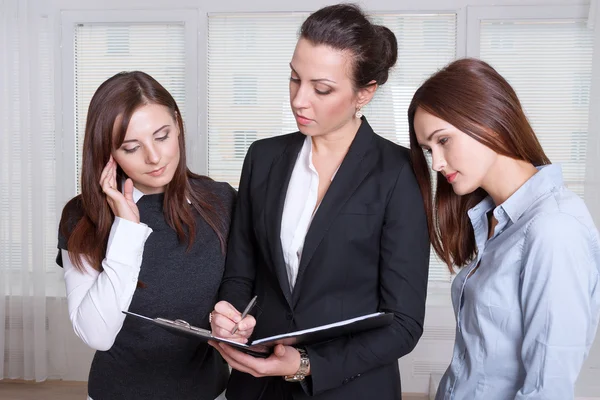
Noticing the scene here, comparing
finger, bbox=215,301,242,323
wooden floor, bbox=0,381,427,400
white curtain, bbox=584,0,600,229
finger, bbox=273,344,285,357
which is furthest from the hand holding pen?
white curtain, bbox=584,0,600,229

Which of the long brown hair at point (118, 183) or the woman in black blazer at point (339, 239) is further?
the long brown hair at point (118, 183)

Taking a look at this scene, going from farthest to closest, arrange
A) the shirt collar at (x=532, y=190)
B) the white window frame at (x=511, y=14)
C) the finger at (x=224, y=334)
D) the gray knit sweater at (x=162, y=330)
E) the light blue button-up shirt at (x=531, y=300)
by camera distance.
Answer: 1. the white window frame at (x=511, y=14)
2. the gray knit sweater at (x=162, y=330)
3. the finger at (x=224, y=334)
4. the shirt collar at (x=532, y=190)
5. the light blue button-up shirt at (x=531, y=300)

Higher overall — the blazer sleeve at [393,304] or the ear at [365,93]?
the ear at [365,93]

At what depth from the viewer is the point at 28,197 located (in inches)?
167

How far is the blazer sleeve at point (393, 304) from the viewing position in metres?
1.61

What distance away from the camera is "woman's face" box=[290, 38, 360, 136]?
1.62 metres

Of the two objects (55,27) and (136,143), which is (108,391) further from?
(55,27)

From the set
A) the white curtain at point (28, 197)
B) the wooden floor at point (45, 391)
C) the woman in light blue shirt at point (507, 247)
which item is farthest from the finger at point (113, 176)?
the wooden floor at point (45, 391)

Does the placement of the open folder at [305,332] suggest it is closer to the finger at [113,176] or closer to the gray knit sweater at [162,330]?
the gray knit sweater at [162,330]

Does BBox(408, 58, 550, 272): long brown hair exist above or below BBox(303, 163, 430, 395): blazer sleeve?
above

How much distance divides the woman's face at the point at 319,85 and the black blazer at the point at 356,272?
130mm

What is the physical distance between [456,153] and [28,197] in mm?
3410

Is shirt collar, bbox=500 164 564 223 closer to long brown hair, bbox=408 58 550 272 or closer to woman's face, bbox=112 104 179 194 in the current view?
long brown hair, bbox=408 58 550 272

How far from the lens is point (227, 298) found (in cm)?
178
